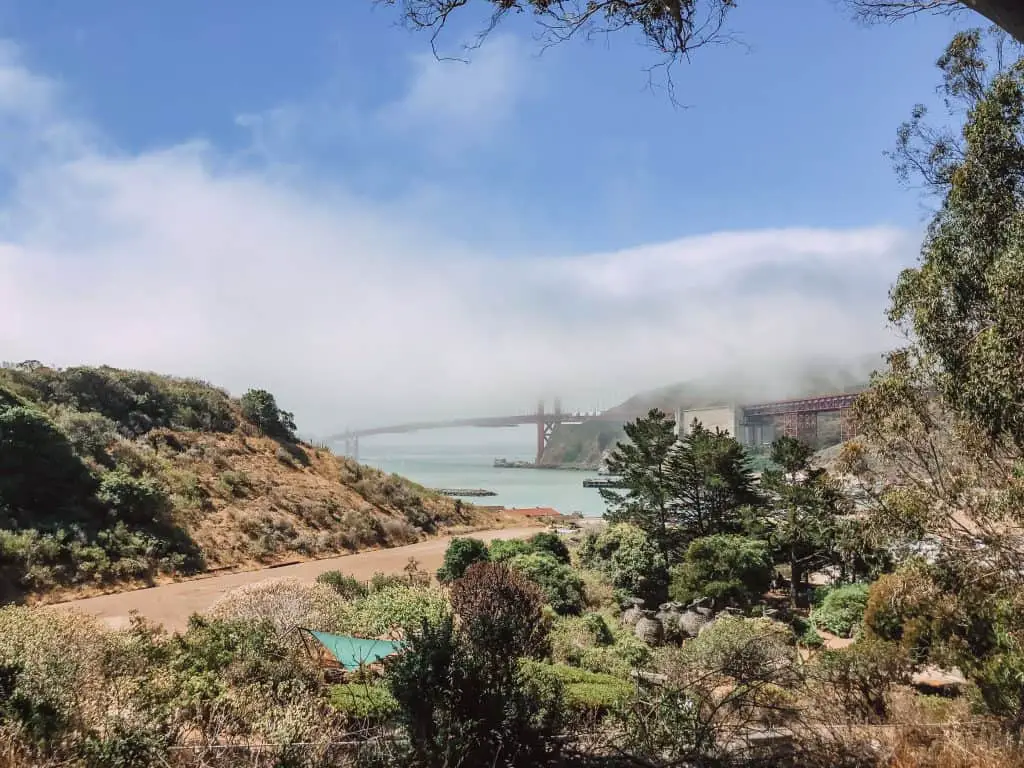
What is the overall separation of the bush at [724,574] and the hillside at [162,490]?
1217cm

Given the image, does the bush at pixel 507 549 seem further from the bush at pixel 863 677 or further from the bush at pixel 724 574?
the bush at pixel 863 677

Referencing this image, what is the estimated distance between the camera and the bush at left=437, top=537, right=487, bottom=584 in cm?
1645

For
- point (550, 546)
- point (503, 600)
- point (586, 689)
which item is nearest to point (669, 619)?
point (503, 600)

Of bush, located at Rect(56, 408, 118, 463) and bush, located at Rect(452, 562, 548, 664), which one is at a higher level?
bush, located at Rect(56, 408, 118, 463)

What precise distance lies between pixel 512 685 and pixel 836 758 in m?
2.15

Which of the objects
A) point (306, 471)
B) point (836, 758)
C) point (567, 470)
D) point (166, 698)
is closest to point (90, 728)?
point (166, 698)

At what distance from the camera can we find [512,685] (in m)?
4.21

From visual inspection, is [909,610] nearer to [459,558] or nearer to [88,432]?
[459,558]

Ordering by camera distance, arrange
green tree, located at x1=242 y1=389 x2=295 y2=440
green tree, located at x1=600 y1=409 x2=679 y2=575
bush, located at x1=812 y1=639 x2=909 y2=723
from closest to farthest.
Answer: bush, located at x1=812 y1=639 x2=909 y2=723 → green tree, located at x1=600 y1=409 x2=679 y2=575 → green tree, located at x1=242 y1=389 x2=295 y2=440

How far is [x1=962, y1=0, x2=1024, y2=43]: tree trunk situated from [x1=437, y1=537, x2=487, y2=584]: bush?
49.3ft

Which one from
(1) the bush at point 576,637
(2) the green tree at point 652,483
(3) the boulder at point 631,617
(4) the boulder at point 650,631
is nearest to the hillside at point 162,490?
(2) the green tree at point 652,483

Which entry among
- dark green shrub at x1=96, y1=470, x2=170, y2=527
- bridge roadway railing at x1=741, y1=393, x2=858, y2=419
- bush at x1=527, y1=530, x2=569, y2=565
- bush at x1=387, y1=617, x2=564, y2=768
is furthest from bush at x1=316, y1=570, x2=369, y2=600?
bridge roadway railing at x1=741, y1=393, x2=858, y2=419

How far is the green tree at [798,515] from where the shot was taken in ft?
55.6

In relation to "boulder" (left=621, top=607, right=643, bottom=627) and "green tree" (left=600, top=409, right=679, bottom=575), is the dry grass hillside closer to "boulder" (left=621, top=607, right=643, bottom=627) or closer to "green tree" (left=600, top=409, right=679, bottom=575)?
"green tree" (left=600, top=409, right=679, bottom=575)
